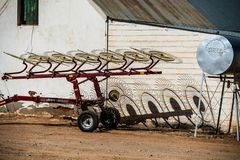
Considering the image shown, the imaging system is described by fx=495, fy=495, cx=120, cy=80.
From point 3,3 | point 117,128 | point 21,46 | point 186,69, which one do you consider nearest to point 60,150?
point 117,128

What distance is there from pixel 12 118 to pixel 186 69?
611cm

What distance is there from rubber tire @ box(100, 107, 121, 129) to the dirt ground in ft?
1.13

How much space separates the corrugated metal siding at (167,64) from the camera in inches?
556

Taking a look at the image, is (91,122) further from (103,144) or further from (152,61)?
(152,61)

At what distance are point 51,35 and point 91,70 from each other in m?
2.92

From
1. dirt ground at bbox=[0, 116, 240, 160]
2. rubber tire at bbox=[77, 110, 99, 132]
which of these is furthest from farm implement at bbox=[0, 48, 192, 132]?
dirt ground at bbox=[0, 116, 240, 160]

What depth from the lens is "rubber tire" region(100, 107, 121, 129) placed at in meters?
14.2

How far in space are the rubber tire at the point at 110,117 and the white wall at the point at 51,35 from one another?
7.92ft

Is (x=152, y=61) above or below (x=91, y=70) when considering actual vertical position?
above

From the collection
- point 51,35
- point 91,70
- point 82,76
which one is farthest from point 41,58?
point 82,76

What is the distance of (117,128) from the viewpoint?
14586 mm

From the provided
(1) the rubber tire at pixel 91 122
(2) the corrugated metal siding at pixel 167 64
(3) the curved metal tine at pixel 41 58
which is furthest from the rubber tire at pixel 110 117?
(3) the curved metal tine at pixel 41 58

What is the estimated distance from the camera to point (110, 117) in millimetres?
14266

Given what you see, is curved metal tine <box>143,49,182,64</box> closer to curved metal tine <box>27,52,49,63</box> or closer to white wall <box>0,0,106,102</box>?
white wall <box>0,0,106,102</box>
